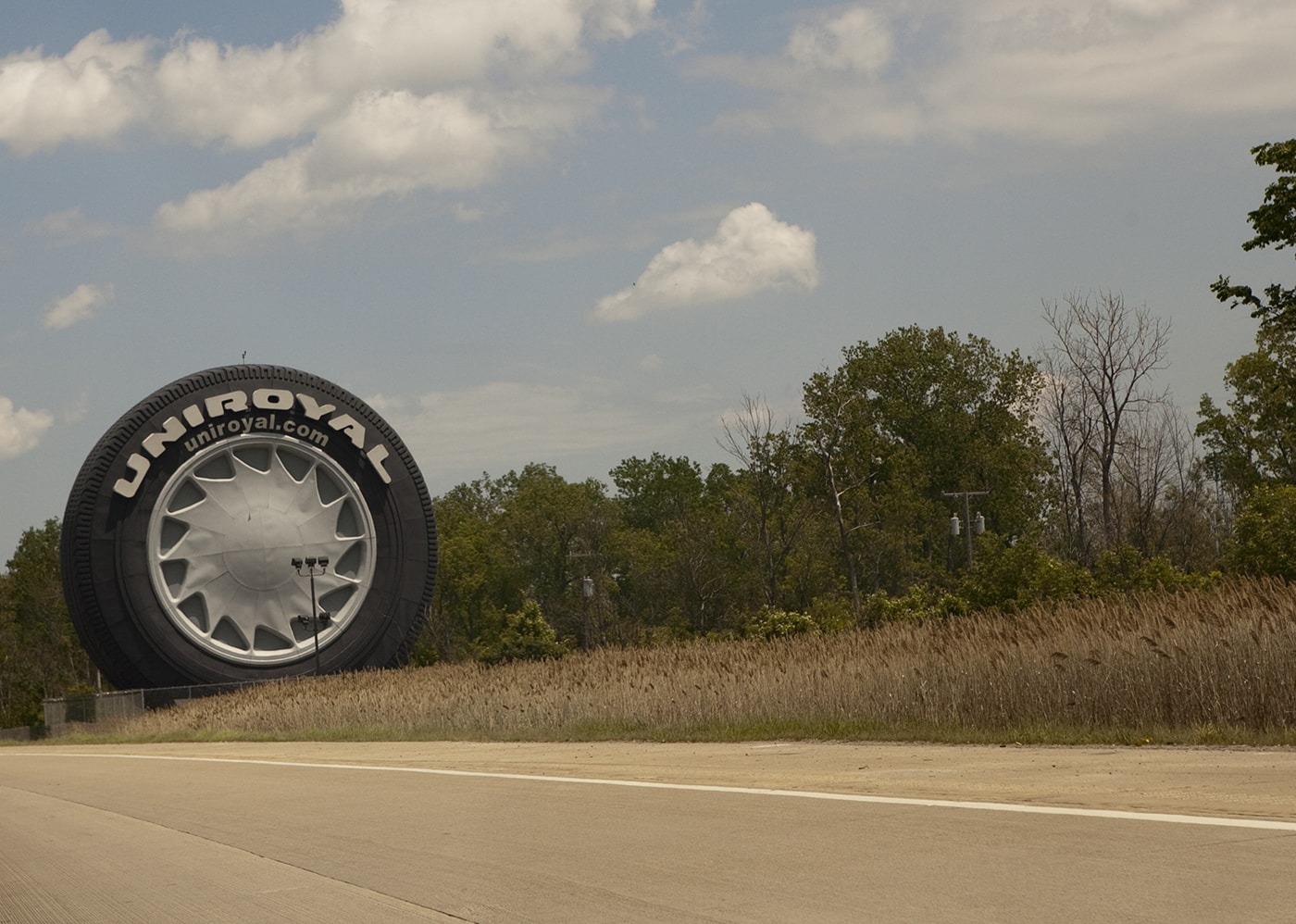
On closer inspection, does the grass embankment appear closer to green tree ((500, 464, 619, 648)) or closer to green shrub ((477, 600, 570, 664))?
green shrub ((477, 600, 570, 664))

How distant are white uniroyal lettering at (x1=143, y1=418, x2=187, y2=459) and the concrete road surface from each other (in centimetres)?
2889

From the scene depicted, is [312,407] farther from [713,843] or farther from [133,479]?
[713,843]

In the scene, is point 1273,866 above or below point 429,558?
below

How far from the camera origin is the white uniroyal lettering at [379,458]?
47.3m

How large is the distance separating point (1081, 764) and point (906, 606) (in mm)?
30194

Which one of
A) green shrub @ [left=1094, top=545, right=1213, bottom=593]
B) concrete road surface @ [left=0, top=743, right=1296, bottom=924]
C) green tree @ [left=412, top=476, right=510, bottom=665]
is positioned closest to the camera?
concrete road surface @ [left=0, top=743, right=1296, bottom=924]

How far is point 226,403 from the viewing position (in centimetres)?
4491

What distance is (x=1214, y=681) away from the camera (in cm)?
1599

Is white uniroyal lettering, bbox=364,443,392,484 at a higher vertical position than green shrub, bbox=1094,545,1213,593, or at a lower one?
higher

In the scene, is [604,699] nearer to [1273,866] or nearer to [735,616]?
[1273,866]

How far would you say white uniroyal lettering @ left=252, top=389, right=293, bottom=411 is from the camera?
45500mm

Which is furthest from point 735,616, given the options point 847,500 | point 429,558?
point 429,558

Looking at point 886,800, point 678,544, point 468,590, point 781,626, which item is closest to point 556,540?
point 468,590

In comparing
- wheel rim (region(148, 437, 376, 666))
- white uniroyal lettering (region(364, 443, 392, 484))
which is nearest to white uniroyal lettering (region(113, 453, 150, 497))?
wheel rim (region(148, 437, 376, 666))
